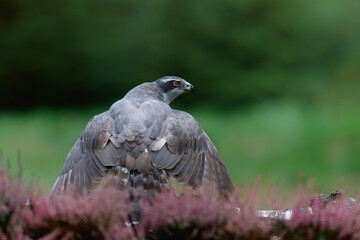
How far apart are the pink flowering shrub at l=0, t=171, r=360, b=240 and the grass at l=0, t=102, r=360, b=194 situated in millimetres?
5978

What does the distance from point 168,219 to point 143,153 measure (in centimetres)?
141

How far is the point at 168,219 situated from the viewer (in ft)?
11.7

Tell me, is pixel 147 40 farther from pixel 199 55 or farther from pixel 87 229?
pixel 87 229

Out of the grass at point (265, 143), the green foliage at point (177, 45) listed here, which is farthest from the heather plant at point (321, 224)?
the green foliage at point (177, 45)

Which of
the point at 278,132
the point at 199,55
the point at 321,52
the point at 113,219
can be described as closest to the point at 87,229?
the point at 113,219

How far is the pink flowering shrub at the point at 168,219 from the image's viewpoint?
353 cm

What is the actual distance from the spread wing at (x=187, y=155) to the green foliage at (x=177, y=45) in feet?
39.3

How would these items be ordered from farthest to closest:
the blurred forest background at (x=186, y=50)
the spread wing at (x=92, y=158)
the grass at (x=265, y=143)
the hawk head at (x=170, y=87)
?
the blurred forest background at (x=186, y=50), the grass at (x=265, y=143), the hawk head at (x=170, y=87), the spread wing at (x=92, y=158)

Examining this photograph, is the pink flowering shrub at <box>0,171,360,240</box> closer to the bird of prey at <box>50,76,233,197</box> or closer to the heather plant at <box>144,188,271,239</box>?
the heather plant at <box>144,188,271,239</box>

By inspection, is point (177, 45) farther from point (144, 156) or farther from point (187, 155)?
point (144, 156)

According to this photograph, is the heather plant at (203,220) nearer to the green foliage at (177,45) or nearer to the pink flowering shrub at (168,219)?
the pink flowering shrub at (168,219)

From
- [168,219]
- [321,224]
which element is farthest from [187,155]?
[321,224]

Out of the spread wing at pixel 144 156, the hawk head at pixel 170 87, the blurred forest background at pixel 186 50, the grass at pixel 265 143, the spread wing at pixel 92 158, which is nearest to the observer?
the spread wing at pixel 144 156

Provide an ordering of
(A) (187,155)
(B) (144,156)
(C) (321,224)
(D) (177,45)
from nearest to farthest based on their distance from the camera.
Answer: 1. (C) (321,224)
2. (B) (144,156)
3. (A) (187,155)
4. (D) (177,45)
